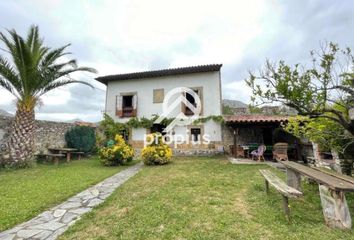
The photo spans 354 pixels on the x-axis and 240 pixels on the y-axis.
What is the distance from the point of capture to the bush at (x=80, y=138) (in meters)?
12.4

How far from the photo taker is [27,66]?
27.2ft

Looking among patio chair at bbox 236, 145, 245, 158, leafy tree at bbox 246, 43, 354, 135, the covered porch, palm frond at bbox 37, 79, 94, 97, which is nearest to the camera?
leafy tree at bbox 246, 43, 354, 135

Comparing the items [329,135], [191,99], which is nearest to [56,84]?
[191,99]

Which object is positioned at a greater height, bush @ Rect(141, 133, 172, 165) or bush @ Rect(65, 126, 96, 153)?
bush @ Rect(65, 126, 96, 153)

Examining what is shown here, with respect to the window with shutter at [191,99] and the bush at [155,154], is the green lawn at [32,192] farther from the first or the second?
the window with shutter at [191,99]

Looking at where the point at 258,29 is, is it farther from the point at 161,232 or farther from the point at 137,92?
the point at 137,92

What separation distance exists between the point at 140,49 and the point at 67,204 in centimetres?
982

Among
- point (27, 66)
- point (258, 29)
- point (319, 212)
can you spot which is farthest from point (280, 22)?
point (27, 66)

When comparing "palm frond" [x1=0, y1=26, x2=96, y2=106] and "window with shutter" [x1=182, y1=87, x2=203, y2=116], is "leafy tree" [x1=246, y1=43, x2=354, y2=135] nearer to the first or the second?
"palm frond" [x1=0, y1=26, x2=96, y2=106]

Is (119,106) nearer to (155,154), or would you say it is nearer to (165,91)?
(165,91)

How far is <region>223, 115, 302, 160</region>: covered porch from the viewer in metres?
11.7

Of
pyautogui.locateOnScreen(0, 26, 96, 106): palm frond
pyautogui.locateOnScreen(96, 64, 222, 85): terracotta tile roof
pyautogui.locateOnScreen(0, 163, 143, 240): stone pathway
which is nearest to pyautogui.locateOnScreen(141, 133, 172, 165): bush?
pyautogui.locateOnScreen(0, 163, 143, 240): stone pathway

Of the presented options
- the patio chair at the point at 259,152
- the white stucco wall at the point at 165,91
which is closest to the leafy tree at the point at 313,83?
the patio chair at the point at 259,152

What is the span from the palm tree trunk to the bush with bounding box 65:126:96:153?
3.32 m
